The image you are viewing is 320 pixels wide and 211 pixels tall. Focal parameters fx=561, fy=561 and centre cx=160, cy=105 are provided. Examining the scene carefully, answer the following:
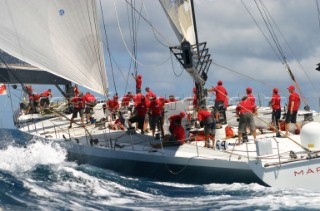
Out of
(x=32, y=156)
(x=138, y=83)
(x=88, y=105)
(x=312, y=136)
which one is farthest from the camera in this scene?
(x=138, y=83)

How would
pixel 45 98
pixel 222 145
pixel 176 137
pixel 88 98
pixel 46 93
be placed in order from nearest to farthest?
pixel 222 145
pixel 176 137
pixel 88 98
pixel 45 98
pixel 46 93

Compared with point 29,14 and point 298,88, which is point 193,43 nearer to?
point 298,88

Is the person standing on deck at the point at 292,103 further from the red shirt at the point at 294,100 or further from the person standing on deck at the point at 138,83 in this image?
the person standing on deck at the point at 138,83

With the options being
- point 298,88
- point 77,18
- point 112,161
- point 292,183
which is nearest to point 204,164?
point 292,183

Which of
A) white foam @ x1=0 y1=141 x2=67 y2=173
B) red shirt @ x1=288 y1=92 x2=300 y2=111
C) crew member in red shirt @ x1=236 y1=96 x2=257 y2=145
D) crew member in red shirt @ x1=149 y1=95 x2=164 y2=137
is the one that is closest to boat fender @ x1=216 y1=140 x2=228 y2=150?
crew member in red shirt @ x1=236 y1=96 x2=257 y2=145

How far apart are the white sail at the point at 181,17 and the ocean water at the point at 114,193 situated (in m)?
3.87

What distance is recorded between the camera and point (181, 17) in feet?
48.4

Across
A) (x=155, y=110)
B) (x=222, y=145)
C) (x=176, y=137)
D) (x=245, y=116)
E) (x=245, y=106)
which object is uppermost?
(x=155, y=110)

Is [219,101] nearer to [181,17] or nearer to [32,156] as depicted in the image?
[181,17]

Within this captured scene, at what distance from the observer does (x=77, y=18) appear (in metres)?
14.2

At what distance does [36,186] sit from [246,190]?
14.8 feet

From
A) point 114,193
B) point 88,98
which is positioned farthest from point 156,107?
point 88,98

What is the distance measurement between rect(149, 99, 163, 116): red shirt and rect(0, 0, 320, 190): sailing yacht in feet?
Result: 2.43

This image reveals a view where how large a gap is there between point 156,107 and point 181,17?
2458 millimetres
